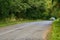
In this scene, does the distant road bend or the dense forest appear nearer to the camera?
the distant road bend

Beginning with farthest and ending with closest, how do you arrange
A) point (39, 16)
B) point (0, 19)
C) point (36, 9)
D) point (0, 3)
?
1. point (39, 16)
2. point (36, 9)
3. point (0, 19)
4. point (0, 3)

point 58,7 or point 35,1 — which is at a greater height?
point 58,7

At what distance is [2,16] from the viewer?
4075cm

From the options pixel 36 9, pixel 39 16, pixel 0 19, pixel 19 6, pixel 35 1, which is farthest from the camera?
pixel 39 16

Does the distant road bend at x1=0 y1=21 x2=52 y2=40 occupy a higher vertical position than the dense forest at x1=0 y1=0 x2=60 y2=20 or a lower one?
higher

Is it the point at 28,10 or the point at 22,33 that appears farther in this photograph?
the point at 28,10

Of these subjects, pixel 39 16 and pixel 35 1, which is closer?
pixel 35 1

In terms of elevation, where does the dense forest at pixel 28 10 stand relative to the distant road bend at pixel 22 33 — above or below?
below

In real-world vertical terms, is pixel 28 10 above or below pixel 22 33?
below

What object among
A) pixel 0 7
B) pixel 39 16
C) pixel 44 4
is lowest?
pixel 39 16

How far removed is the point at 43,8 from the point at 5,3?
129 ft

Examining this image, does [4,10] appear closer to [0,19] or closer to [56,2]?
[0,19]

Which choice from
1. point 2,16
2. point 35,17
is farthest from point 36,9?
point 2,16

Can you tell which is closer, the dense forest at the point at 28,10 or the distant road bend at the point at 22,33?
the distant road bend at the point at 22,33
